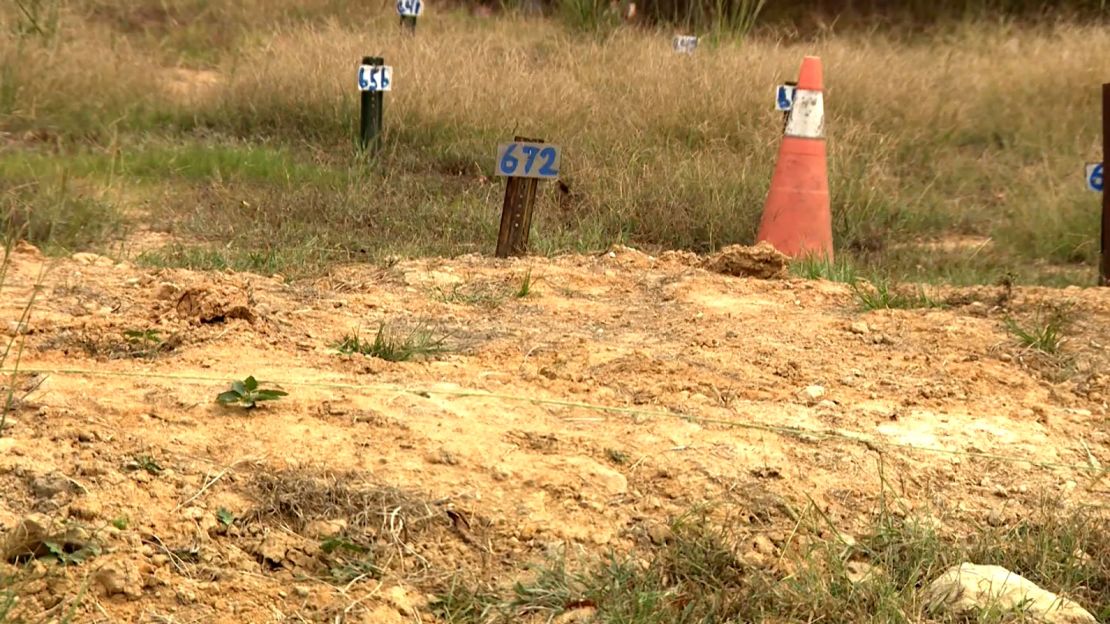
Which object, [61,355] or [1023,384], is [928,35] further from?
[61,355]

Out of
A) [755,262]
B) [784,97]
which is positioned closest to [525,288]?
[755,262]

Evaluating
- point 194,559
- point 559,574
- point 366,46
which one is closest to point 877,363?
point 559,574

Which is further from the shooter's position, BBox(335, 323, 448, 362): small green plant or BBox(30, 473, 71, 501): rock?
BBox(335, 323, 448, 362): small green plant

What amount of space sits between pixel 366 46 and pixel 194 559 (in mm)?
7423

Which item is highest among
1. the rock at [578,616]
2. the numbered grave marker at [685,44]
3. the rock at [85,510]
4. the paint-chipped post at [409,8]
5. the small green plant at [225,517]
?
the numbered grave marker at [685,44]

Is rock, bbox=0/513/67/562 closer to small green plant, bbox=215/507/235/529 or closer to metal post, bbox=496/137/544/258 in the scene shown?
small green plant, bbox=215/507/235/529

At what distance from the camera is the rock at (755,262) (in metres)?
5.21

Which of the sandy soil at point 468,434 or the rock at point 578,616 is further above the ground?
the sandy soil at point 468,434

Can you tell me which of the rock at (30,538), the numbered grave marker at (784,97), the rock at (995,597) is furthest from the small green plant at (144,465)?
the numbered grave marker at (784,97)

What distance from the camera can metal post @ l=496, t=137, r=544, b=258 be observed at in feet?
18.1

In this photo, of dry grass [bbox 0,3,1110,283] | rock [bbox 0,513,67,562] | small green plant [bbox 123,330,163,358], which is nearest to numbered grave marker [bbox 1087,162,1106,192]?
dry grass [bbox 0,3,1110,283]

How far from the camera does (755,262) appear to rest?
17.1ft

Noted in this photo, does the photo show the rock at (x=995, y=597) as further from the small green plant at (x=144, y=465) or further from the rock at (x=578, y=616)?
the small green plant at (x=144, y=465)

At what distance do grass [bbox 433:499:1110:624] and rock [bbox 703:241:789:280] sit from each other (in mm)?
2204
